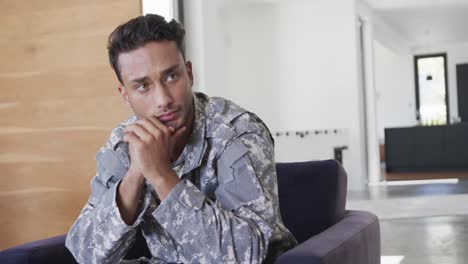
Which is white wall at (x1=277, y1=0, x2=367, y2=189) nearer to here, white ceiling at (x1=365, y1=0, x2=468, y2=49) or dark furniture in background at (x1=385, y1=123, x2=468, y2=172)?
white ceiling at (x1=365, y1=0, x2=468, y2=49)

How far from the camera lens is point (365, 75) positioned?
9758 mm

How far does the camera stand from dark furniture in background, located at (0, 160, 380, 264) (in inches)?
63.1

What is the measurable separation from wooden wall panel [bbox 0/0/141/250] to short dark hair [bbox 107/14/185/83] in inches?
69.9

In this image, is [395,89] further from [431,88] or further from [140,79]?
[140,79]

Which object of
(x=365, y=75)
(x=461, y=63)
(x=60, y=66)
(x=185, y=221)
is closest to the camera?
(x=185, y=221)

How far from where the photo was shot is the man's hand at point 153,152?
1304 mm

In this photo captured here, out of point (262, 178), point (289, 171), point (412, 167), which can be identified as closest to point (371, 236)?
point (289, 171)

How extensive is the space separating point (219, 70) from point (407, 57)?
12.6 metres

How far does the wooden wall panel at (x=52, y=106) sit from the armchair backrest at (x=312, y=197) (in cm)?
146

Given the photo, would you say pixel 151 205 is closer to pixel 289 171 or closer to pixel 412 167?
pixel 289 171

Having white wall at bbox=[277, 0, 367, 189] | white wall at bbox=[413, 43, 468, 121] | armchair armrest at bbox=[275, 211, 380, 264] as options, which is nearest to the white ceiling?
white wall at bbox=[413, 43, 468, 121]

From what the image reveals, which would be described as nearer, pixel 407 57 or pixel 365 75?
pixel 365 75

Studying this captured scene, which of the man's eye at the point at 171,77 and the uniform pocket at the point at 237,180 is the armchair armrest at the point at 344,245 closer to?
the uniform pocket at the point at 237,180

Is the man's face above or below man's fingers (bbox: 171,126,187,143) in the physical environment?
above
